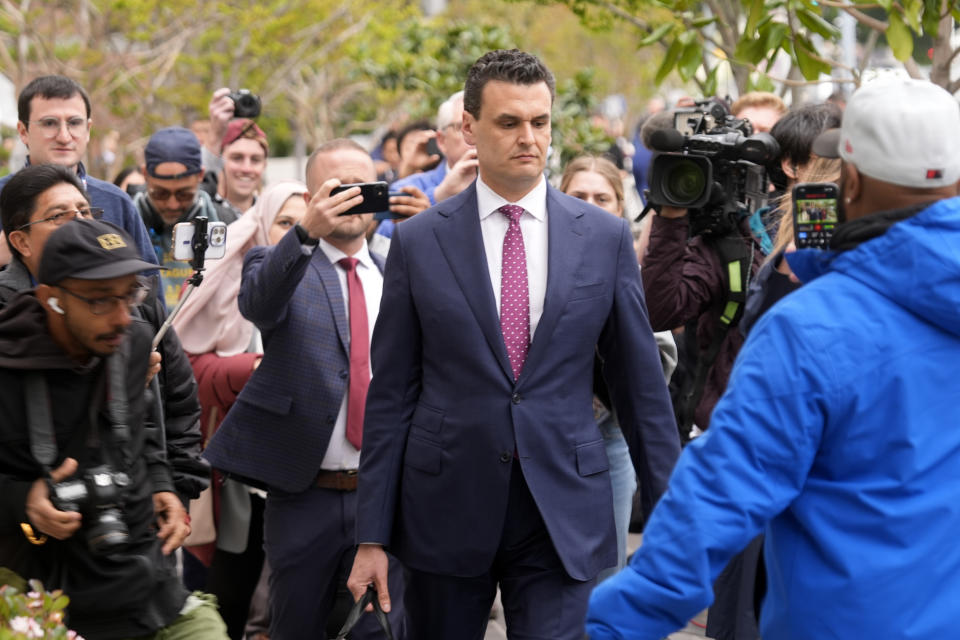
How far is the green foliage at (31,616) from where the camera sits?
2.94 metres

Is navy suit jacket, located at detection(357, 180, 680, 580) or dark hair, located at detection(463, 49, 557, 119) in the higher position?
dark hair, located at detection(463, 49, 557, 119)

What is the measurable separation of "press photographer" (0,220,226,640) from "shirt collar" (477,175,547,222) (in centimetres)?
118

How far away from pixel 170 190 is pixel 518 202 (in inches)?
126

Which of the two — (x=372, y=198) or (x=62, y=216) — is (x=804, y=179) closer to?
(x=372, y=198)

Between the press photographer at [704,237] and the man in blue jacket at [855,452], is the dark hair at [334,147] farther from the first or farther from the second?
the man in blue jacket at [855,452]

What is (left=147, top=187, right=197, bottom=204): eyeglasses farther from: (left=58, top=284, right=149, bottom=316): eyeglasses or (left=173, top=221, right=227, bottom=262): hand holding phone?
(left=58, top=284, right=149, bottom=316): eyeglasses

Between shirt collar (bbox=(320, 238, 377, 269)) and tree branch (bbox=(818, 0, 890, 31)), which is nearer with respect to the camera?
shirt collar (bbox=(320, 238, 377, 269))

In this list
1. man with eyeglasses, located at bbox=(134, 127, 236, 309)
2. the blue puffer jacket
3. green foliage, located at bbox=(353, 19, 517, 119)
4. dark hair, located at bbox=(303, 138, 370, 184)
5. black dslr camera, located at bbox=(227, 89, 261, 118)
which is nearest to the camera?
the blue puffer jacket

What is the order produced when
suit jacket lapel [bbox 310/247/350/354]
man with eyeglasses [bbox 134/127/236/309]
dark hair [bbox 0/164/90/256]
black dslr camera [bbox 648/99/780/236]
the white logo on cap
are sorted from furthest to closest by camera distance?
man with eyeglasses [bbox 134/127/236/309], suit jacket lapel [bbox 310/247/350/354], black dslr camera [bbox 648/99/780/236], dark hair [bbox 0/164/90/256], the white logo on cap

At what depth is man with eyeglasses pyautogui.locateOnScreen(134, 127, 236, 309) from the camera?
7020mm

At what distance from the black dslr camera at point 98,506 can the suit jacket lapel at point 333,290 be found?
6.25 ft

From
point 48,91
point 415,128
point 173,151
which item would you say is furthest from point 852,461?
point 415,128

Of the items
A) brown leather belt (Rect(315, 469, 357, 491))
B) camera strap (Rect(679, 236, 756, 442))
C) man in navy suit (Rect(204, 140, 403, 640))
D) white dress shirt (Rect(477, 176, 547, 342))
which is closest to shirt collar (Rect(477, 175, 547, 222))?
white dress shirt (Rect(477, 176, 547, 342))

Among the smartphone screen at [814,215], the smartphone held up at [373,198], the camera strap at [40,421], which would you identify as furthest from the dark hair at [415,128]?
the camera strap at [40,421]
